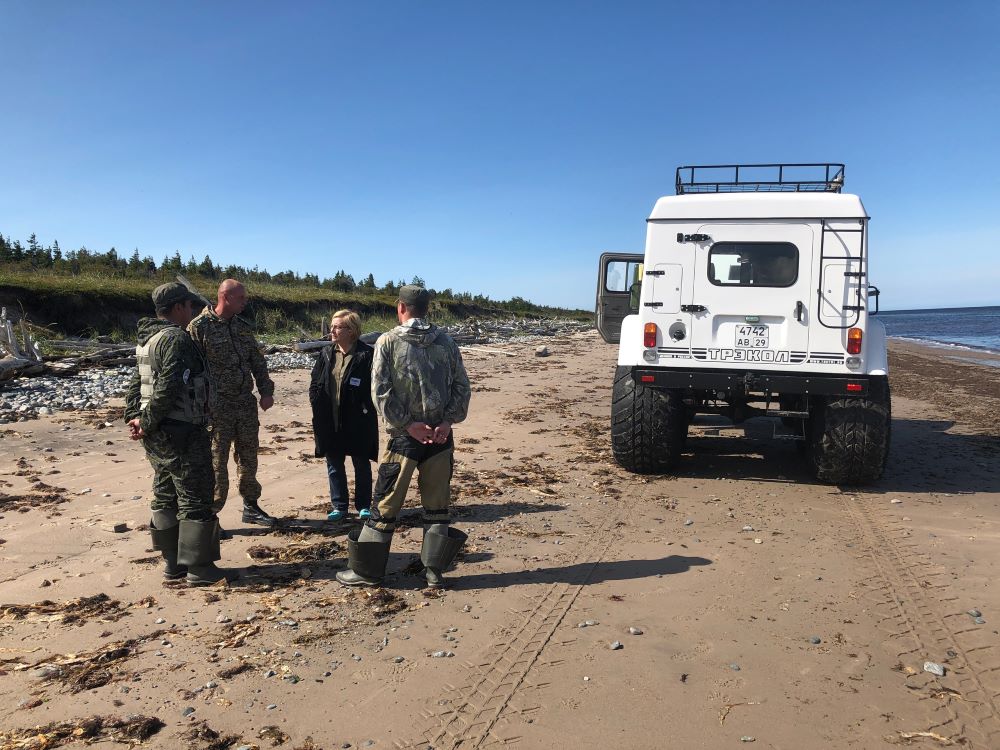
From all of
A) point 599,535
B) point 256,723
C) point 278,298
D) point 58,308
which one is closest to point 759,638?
point 599,535

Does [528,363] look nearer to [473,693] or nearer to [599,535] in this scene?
[599,535]

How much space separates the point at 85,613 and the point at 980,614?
5.38m

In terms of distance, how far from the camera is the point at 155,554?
16.3 ft

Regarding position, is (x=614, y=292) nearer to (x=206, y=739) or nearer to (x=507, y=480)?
(x=507, y=480)

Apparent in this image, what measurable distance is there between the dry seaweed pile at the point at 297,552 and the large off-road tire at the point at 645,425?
3422 mm

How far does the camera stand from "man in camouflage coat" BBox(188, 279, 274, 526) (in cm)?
522

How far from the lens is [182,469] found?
173 inches

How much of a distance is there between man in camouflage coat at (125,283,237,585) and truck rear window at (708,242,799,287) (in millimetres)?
5079

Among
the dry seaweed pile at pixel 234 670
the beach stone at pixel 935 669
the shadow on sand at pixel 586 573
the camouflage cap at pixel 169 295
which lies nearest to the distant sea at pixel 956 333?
the shadow on sand at pixel 586 573

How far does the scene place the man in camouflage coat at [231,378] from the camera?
5.22 meters

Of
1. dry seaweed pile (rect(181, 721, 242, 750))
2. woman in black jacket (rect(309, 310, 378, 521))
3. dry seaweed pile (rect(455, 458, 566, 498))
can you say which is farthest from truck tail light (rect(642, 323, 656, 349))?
dry seaweed pile (rect(181, 721, 242, 750))

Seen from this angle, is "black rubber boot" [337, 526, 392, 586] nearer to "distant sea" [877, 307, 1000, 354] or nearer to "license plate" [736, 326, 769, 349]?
"license plate" [736, 326, 769, 349]

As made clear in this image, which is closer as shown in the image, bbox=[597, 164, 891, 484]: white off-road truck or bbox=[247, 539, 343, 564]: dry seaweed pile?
bbox=[247, 539, 343, 564]: dry seaweed pile

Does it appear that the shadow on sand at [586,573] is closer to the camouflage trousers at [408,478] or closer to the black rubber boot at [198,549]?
the camouflage trousers at [408,478]
